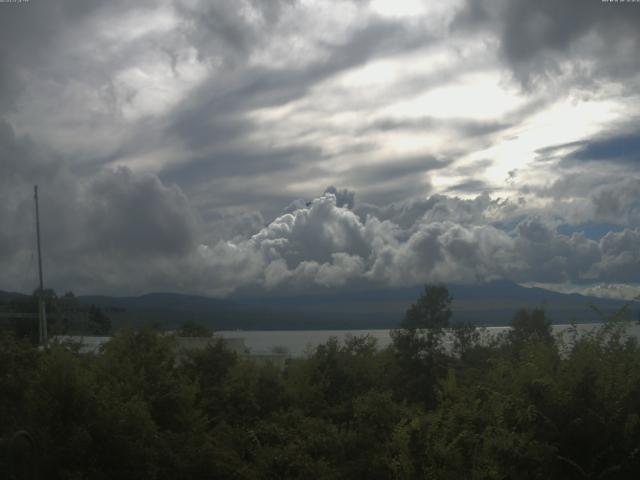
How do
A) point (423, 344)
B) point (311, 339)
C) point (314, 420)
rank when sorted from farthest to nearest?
point (311, 339) → point (423, 344) → point (314, 420)

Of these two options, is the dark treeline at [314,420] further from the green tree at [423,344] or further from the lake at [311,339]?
the green tree at [423,344]

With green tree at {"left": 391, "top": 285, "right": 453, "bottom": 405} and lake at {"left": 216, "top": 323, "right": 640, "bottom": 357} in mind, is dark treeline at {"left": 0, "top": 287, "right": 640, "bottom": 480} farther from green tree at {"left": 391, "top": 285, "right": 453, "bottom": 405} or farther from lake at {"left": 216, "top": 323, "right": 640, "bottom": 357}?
green tree at {"left": 391, "top": 285, "right": 453, "bottom": 405}

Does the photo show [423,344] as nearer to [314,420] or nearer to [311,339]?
[314,420]

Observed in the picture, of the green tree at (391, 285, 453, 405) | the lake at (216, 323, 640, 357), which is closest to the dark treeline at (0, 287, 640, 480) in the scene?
the lake at (216, 323, 640, 357)

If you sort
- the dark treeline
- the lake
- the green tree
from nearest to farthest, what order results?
the dark treeline < the lake < the green tree

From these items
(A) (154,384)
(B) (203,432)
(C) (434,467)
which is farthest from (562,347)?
(A) (154,384)

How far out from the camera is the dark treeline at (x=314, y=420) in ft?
41.3

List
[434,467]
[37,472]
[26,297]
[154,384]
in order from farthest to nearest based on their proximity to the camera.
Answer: [26,297]
[154,384]
[37,472]
[434,467]

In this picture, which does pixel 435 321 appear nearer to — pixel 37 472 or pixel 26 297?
pixel 37 472

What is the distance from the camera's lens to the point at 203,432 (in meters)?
17.3

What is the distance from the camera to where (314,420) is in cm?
1591

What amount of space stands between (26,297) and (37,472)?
2796 inches

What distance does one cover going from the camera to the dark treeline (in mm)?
12578

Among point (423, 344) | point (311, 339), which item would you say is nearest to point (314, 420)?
Answer: point (423, 344)
